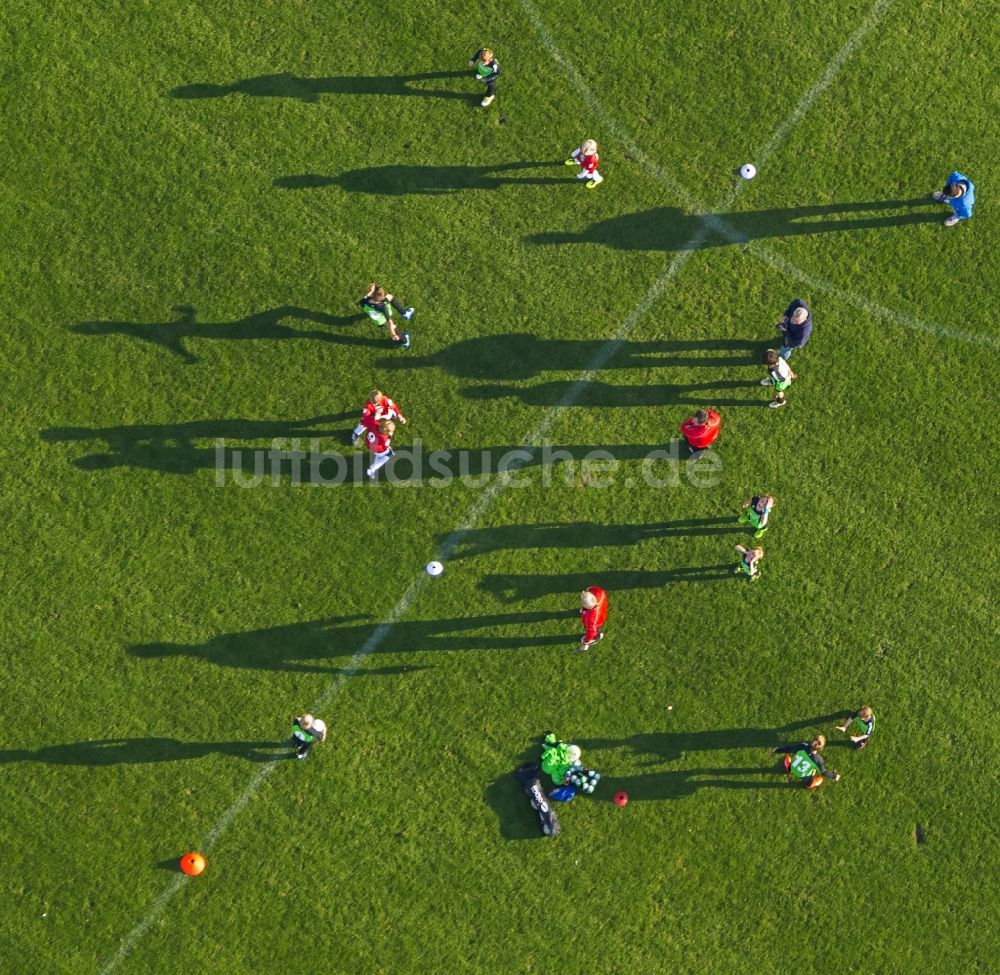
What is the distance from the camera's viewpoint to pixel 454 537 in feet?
59.6

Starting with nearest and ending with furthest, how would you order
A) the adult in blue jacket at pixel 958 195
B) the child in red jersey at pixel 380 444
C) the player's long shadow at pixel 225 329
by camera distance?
the child in red jersey at pixel 380 444 → the adult in blue jacket at pixel 958 195 → the player's long shadow at pixel 225 329

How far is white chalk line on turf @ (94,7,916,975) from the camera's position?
1764cm

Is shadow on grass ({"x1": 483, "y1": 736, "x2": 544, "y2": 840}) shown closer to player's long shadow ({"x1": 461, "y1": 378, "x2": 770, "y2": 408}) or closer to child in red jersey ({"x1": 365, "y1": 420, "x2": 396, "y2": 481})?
child in red jersey ({"x1": 365, "y1": 420, "x2": 396, "y2": 481})

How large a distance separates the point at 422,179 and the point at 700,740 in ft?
40.3

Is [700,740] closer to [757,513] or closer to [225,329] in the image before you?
[757,513]

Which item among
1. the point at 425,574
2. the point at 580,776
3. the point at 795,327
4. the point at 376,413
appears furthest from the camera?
the point at 425,574

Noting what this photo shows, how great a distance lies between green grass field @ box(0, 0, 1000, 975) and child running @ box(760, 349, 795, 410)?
0.42 meters

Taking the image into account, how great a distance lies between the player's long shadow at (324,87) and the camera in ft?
60.2

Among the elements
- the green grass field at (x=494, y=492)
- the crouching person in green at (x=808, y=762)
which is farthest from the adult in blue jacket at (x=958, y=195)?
the crouching person in green at (x=808, y=762)

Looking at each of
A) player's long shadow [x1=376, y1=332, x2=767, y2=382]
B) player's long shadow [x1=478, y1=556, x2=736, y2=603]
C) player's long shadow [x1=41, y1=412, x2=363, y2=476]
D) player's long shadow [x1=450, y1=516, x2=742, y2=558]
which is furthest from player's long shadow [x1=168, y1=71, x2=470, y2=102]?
player's long shadow [x1=478, y1=556, x2=736, y2=603]

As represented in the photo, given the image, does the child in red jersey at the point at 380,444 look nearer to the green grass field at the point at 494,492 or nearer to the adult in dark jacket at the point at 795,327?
the green grass field at the point at 494,492

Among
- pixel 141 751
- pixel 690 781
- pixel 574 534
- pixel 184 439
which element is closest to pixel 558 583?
pixel 574 534

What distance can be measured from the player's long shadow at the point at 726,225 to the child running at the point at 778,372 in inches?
99.1

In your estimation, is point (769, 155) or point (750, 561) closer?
point (750, 561)
